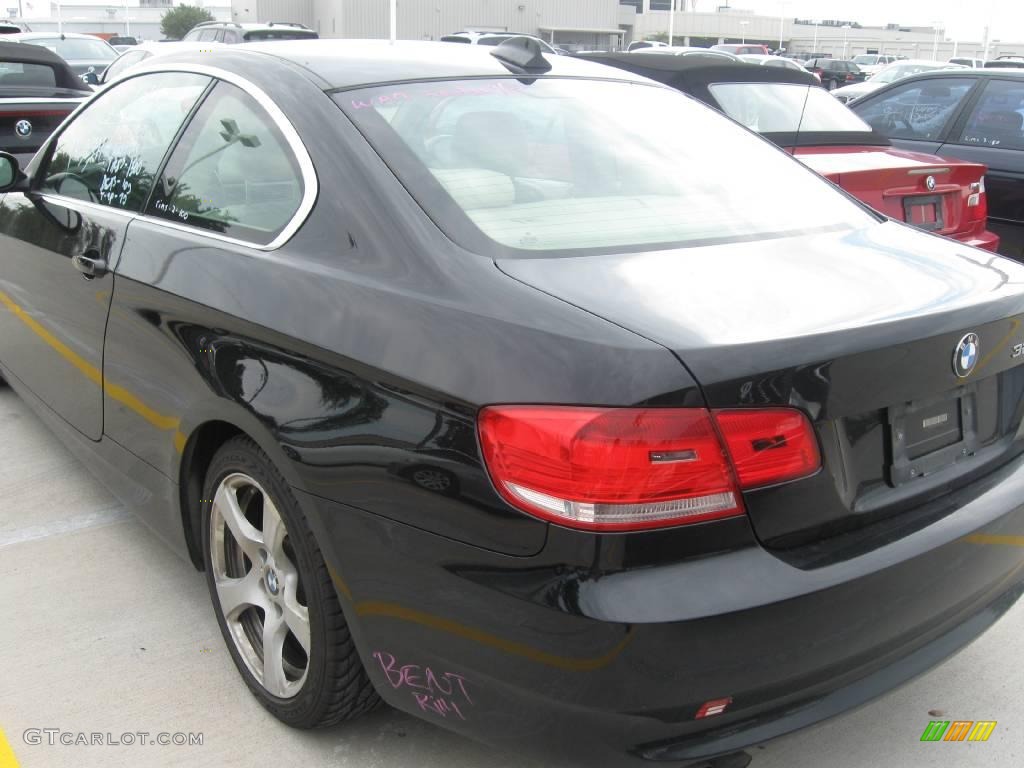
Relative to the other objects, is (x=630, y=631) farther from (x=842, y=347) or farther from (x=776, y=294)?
(x=776, y=294)

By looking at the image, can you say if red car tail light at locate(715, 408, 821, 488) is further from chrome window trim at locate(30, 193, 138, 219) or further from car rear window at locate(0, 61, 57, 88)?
car rear window at locate(0, 61, 57, 88)

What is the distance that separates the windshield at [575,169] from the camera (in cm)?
227

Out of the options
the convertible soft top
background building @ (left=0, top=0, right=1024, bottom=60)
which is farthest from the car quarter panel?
background building @ (left=0, top=0, right=1024, bottom=60)

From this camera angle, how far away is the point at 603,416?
1.72 metres

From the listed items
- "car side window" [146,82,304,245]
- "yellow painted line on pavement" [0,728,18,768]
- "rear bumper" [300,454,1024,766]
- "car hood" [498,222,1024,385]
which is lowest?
"yellow painted line on pavement" [0,728,18,768]

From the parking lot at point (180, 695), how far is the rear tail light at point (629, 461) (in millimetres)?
702

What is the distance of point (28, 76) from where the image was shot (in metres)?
7.64

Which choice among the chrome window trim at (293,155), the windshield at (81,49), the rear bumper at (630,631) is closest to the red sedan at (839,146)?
the chrome window trim at (293,155)

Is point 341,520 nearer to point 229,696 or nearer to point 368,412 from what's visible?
point 368,412

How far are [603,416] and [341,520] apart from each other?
630 mm

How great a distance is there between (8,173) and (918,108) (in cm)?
608

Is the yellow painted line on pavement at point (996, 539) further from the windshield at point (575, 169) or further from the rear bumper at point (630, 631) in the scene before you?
the windshield at point (575, 169)

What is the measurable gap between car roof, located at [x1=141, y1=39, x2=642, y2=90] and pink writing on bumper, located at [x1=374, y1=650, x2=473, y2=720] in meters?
1.37

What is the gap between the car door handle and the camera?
294cm
